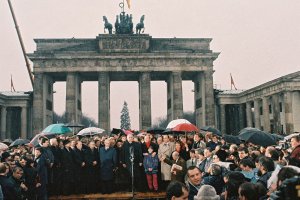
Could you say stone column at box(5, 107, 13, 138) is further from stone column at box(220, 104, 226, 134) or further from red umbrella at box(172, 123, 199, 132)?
red umbrella at box(172, 123, 199, 132)

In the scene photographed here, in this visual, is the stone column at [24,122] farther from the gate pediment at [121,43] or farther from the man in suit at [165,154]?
the man in suit at [165,154]

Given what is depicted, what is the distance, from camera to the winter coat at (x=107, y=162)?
1271 cm

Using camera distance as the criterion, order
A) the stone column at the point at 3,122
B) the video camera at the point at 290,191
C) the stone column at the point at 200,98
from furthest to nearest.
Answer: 1. the stone column at the point at 3,122
2. the stone column at the point at 200,98
3. the video camera at the point at 290,191

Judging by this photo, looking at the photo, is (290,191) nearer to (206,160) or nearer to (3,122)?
(206,160)

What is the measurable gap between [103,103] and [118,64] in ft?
17.5

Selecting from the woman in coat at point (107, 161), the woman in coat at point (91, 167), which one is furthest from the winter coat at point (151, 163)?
the woman in coat at point (91, 167)

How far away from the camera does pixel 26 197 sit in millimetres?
10289

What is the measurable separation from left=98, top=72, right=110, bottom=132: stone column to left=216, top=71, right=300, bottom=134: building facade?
17334mm

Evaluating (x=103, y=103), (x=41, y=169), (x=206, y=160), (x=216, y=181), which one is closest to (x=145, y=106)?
(x=103, y=103)

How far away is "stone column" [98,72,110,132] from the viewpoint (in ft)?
147

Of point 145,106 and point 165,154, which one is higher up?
point 145,106

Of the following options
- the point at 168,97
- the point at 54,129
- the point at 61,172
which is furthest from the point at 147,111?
the point at 61,172

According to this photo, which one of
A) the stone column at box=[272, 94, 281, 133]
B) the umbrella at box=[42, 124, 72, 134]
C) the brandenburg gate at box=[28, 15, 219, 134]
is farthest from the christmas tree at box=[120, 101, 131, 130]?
the umbrella at box=[42, 124, 72, 134]

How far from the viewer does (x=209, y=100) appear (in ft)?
149
